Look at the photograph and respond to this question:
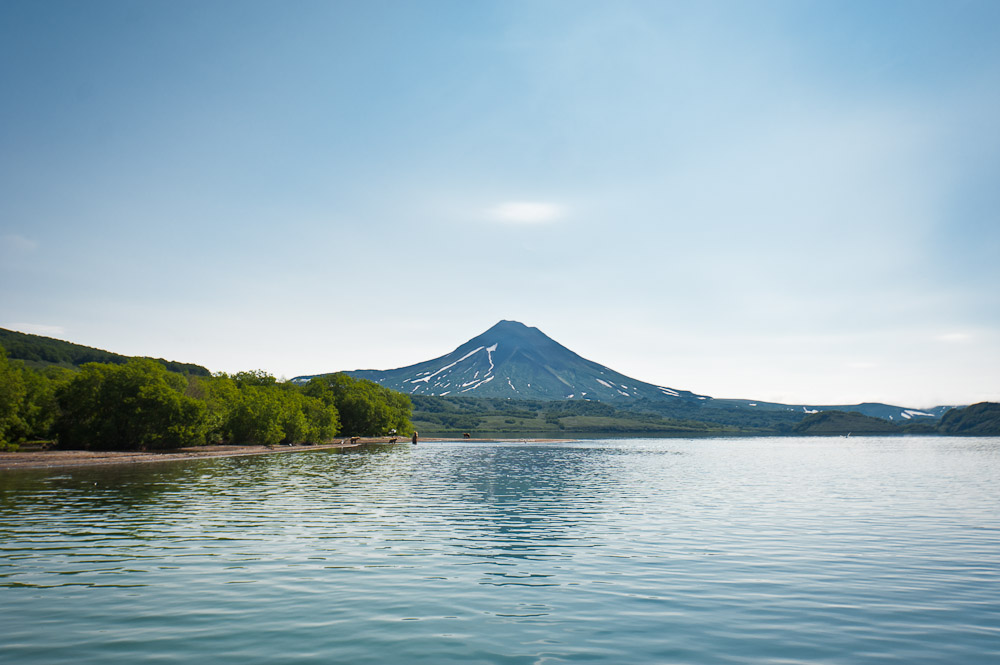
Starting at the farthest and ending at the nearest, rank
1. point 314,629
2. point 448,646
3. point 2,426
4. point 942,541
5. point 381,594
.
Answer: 1. point 2,426
2. point 942,541
3. point 381,594
4. point 314,629
5. point 448,646

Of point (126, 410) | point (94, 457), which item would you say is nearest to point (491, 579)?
point (94, 457)

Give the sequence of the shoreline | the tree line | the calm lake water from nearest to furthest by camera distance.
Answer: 1. the calm lake water
2. the shoreline
3. the tree line

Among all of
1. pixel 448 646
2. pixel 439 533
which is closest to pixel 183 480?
pixel 439 533

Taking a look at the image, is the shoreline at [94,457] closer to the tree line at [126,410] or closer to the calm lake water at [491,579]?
the tree line at [126,410]

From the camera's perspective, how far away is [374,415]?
527ft

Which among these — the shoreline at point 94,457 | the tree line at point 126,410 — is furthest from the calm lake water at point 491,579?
the tree line at point 126,410

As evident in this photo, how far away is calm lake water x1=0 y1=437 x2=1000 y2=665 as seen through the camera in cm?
1198

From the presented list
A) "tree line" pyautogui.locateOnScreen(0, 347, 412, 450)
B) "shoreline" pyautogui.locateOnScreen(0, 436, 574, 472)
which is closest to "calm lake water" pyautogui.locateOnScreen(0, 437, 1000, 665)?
"shoreline" pyautogui.locateOnScreen(0, 436, 574, 472)

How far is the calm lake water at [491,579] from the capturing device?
12.0 m

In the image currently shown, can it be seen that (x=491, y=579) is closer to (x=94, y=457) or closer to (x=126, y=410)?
(x=94, y=457)

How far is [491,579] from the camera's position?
17.8m

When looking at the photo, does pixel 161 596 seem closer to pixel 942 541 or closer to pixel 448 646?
pixel 448 646

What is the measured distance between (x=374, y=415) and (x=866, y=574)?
14873 cm

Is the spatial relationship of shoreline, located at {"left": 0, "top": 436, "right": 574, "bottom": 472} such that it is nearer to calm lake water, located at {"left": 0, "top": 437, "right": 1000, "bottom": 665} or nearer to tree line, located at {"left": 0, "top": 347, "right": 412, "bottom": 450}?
tree line, located at {"left": 0, "top": 347, "right": 412, "bottom": 450}
